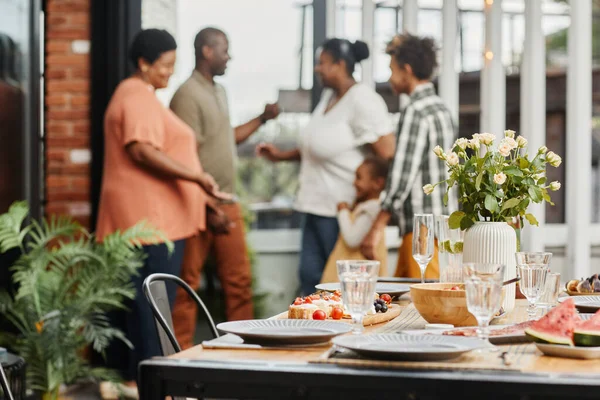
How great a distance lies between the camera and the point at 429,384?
1.58 meters

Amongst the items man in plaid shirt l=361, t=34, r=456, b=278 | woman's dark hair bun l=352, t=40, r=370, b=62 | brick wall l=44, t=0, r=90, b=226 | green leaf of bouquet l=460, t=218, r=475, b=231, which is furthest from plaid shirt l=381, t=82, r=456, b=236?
green leaf of bouquet l=460, t=218, r=475, b=231

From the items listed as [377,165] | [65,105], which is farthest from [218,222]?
[65,105]

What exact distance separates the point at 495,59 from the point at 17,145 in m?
2.51

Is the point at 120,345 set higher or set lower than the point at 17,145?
lower

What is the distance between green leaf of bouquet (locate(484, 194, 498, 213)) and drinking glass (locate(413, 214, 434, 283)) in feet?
0.72

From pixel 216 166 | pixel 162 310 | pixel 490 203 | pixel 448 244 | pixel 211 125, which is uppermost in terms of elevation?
pixel 211 125

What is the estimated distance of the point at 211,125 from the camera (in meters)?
5.01

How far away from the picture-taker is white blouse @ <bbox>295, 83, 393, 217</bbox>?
15.8 ft

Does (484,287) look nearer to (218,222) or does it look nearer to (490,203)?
(490,203)

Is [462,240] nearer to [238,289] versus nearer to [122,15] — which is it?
[238,289]

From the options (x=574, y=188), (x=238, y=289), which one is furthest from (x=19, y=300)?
(x=574, y=188)

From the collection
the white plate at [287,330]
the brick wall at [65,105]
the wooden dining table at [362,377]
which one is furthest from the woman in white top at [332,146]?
the wooden dining table at [362,377]

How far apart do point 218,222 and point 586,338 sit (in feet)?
11.2

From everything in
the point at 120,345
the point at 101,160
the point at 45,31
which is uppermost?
the point at 45,31
